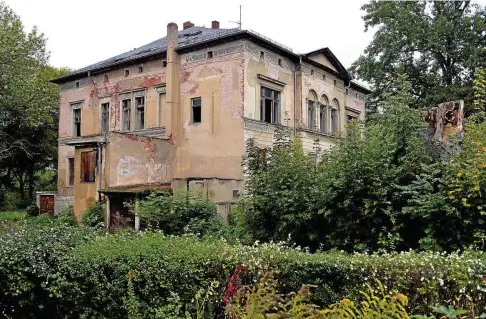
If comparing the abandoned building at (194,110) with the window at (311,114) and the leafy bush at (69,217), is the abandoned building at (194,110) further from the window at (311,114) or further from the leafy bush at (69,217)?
the leafy bush at (69,217)

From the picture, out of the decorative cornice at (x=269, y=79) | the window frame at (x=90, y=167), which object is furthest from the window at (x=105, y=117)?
the decorative cornice at (x=269, y=79)

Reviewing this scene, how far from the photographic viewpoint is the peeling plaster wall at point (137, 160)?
954 inches

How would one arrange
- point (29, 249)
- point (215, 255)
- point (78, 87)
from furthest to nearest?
point (78, 87)
point (29, 249)
point (215, 255)

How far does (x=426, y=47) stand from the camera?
32375mm

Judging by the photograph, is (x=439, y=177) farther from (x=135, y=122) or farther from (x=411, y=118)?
(x=135, y=122)

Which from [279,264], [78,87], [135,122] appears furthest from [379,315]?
[78,87]

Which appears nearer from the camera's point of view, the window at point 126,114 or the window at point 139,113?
the window at point 139,113

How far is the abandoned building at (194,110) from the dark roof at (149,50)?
0.39ft

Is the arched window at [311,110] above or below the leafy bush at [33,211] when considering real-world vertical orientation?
above

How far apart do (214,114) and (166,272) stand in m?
18.7

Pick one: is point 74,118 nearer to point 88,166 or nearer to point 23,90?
point 23,90

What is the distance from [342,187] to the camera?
990cm

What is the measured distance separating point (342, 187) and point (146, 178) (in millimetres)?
17274

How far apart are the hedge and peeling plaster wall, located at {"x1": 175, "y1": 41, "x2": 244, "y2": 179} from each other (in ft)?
51.9
